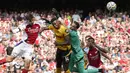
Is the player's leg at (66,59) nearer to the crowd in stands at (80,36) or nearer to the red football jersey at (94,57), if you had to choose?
the red football jersey at (94,57)

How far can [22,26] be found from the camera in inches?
833

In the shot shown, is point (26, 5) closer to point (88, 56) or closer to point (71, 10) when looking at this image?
point (71, 10)

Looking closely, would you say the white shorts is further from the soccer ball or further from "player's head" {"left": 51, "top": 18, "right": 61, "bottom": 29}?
the soccer ball

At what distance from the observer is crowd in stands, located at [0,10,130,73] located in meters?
15.5

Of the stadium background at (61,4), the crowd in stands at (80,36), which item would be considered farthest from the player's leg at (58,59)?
the stadium background at (61,4)

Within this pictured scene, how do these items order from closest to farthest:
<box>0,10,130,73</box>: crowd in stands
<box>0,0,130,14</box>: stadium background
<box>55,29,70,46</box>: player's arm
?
<box>55,29,70,46</box>: player's arm, <box>0,10,130,73</box>: crowd in stands, <box>0,0,130,14</box>: stadium background

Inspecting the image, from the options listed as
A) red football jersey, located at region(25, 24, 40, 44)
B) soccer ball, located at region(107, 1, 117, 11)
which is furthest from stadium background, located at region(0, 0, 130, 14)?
red football jersey, located at region(25, 24, 40, 44)

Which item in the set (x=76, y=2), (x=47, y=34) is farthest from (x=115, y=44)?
(x=76, y=2)

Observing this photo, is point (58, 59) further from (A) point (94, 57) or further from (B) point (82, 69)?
(A) point (94, 57)

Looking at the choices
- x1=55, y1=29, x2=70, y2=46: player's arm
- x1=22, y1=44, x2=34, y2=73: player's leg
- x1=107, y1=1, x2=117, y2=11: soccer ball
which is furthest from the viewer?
x1=107, y1=1, x2=117, y2=11: soccer ball

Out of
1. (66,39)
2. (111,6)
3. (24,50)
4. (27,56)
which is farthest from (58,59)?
(111,6)

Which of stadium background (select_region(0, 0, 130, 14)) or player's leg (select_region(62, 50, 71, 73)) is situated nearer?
player's leg (select_region(62, 50, 71, 73))

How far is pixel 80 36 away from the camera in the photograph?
19547 millimetres

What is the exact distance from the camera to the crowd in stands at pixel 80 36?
1546cm
